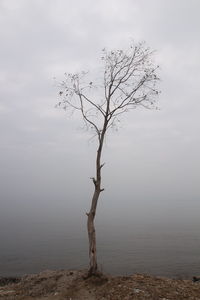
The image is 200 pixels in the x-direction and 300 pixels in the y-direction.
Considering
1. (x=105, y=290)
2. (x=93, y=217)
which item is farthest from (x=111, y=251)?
(x=105, y=290)

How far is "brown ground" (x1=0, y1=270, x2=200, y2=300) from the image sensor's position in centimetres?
1167

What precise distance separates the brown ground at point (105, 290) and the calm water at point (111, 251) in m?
19.5

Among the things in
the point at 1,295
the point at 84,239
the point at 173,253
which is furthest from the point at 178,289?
the point at 84,239

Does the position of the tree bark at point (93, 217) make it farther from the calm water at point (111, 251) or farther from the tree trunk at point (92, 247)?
the calm water at point (111, 251)

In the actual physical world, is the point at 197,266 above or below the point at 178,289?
below

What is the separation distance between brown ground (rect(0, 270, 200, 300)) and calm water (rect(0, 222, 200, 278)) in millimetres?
19523

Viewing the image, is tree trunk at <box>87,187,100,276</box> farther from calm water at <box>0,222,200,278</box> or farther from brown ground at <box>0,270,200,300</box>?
calm water at <box>0,222,200,278</box>

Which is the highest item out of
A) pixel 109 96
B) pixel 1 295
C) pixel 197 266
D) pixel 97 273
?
pixel 109 96

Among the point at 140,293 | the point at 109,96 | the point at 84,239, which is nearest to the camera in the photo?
the point at 140,293

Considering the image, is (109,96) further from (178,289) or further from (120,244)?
(120,244)

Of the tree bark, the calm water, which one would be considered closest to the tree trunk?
the tree bark

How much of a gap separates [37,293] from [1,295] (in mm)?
1652

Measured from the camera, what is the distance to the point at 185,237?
56.2 meters

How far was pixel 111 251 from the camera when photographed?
4516cm
